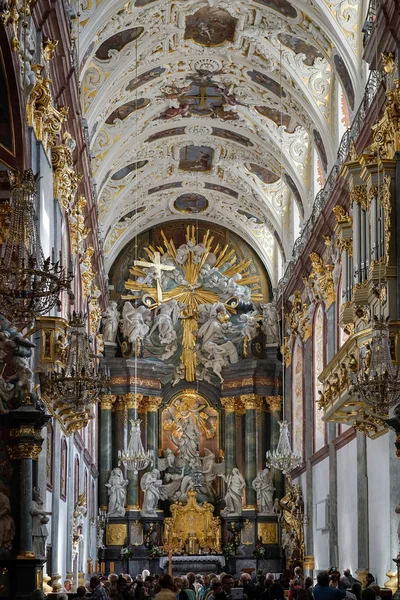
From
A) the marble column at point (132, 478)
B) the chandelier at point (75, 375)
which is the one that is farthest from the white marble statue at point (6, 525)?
the marble column at point (132, 478)

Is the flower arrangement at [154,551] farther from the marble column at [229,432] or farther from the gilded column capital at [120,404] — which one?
the gilded column capital at [120,404]

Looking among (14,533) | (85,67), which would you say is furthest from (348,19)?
(14,533)

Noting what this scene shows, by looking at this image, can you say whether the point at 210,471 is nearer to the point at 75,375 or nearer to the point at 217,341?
the point at 217,341

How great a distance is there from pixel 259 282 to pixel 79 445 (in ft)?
47.7

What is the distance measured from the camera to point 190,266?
4047cm

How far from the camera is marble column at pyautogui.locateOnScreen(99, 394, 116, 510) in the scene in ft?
123

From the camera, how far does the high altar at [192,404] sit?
37.3m

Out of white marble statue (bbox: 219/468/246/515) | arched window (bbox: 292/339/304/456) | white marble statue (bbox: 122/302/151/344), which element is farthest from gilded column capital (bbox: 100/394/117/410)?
arched window (bbox: 292/339/304/456)

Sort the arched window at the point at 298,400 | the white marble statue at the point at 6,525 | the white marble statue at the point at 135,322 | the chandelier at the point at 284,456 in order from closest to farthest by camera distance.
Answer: the white marble statue at the point at 6,525 < the chandelier at the point at 284,456 < the arched window at the point at 298,400 < the white marble statue at the point at 135,322

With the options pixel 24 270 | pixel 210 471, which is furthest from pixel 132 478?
pixel 24 270

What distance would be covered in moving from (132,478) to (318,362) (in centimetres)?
999

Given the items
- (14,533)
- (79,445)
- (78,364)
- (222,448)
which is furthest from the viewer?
(222,448)

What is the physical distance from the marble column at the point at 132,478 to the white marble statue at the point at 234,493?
3.22 metres

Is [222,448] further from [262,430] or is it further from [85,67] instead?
[85,67]
